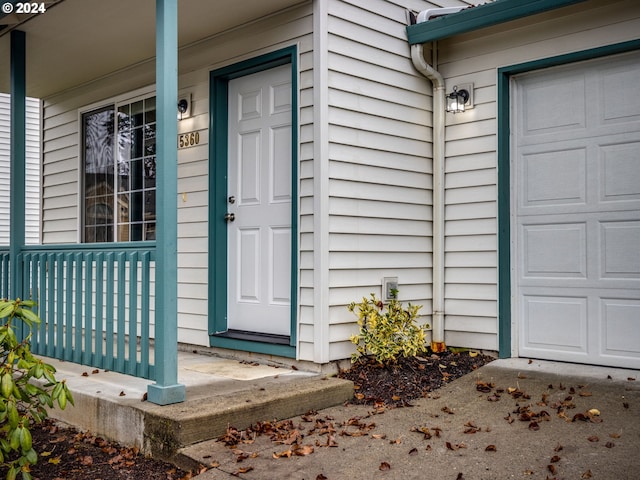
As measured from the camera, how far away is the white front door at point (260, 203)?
4.95 m

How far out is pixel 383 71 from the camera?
16.6ft

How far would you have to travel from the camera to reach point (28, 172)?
41.0 feet

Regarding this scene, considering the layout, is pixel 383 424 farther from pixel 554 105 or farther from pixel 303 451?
pixel 554 105

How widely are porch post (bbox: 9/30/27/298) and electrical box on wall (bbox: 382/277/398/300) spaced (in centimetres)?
288

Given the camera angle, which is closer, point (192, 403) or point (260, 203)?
point (192, 403)

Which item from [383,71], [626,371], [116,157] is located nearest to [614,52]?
[383,71]

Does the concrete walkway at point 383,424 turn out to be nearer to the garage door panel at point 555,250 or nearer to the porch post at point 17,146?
the garage door panel at point 555,250

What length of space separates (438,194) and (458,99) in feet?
2.60

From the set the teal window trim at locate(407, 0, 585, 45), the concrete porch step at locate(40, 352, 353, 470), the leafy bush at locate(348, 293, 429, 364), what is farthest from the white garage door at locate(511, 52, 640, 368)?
the concrete porch step at locate(40, 352, 353, 470)

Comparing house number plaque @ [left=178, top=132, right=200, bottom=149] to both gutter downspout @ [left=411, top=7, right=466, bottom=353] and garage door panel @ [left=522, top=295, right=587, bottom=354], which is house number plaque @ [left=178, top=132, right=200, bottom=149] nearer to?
gutter downspout @ [left=411, top=7, right=466, bottom=353]

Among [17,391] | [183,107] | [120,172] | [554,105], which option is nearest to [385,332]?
[554,105]

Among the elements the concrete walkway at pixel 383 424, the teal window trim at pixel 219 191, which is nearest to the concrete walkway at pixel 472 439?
the concrete walkway at pixel 383 424

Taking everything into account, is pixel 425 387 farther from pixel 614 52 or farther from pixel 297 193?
pixel 614 52

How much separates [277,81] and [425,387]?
2.56m
